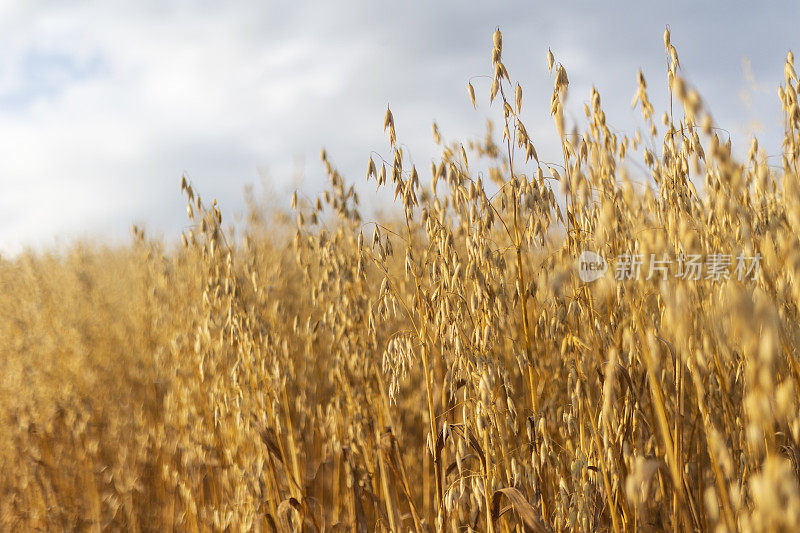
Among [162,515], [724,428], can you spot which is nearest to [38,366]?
[162,515]

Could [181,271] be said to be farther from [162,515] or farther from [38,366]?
[162,515]

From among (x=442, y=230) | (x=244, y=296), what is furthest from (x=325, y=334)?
(x=442, y=230)

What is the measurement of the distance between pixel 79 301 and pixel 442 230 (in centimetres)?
385

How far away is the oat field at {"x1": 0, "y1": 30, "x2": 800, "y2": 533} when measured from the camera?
127 centimetres

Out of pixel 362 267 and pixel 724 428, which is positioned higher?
pixel 362 267

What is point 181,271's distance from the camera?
3.92 meters

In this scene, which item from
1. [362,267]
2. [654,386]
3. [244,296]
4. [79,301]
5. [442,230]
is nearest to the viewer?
[654,386]

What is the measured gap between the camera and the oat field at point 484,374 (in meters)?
1.27

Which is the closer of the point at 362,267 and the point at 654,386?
the point at 654,386

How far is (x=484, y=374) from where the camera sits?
4.40 ft

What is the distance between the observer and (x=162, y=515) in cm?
287

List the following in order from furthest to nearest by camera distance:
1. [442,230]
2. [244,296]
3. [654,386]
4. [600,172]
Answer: [244,296]
[600,172]
[442,230]
[654,386]

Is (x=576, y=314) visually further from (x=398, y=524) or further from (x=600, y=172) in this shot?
(x=398, y=524)

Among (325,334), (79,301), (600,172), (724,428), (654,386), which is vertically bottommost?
(724,428)
